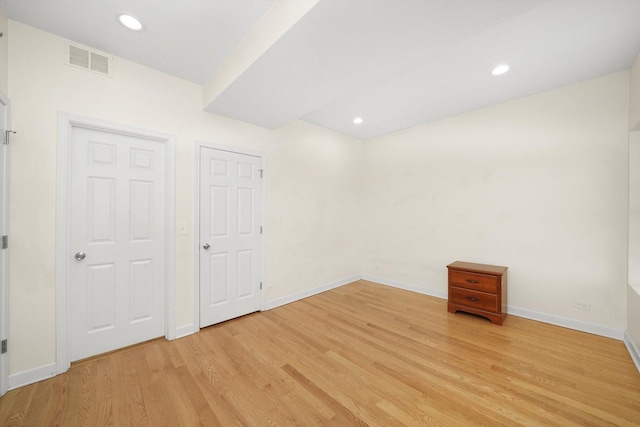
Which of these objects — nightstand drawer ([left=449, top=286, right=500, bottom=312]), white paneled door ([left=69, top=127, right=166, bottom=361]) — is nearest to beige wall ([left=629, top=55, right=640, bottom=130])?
nightstand drawer ([left=449, top=286, right=500, bottom=312])

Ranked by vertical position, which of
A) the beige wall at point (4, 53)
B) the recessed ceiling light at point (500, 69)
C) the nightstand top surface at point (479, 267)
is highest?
the recessed ceiling light at point (500, 69)

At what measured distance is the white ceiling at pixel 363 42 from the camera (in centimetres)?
154

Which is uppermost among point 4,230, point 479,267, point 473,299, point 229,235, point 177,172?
point 177,172

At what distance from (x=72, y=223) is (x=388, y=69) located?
307 centimetres

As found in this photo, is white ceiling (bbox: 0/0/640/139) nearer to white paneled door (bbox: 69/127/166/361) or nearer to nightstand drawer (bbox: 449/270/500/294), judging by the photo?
white paneled door (bbox: 69/127/166/361)

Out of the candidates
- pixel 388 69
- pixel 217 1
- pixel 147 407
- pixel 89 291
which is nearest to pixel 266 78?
pixel 217 1

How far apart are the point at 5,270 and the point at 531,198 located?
5.20 metres

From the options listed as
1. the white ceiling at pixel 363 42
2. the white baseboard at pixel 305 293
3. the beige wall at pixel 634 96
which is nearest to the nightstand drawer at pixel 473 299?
the white baseboard at pixel 305 293

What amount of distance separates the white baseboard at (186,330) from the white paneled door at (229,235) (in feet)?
0.35

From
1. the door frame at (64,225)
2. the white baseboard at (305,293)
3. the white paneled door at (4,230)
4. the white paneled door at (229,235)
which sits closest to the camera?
the white paneled door at (4,230)

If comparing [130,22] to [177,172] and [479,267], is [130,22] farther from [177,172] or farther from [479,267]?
[479,267]

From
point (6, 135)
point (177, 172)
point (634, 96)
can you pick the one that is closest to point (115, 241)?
point (177, 172)

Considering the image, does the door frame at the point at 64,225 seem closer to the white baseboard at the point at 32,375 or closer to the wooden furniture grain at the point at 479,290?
the white baseboard at the point at 32,375

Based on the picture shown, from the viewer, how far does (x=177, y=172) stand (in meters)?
2.63
